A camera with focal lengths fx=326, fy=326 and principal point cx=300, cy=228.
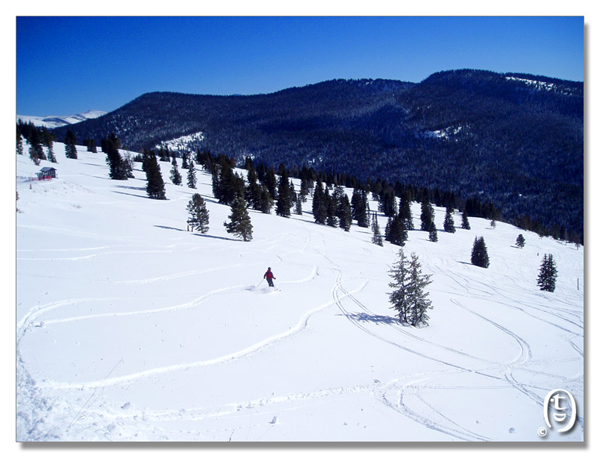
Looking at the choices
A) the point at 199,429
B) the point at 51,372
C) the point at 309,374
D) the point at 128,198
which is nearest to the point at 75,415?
the point at 51,372

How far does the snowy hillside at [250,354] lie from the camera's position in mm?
7207

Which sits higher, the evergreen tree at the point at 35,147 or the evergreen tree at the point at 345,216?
the evergreen tree at the point at 35,147

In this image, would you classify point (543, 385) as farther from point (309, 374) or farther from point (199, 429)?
point (199, 429)

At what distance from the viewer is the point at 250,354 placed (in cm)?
1005

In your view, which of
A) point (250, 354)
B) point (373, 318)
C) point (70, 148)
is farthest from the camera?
point (70, 148)

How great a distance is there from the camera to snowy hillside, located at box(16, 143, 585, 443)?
7207 mm

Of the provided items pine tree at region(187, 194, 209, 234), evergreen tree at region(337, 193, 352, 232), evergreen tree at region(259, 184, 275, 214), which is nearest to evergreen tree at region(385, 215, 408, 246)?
evergreen tree at region(337, 193, 352, 232)

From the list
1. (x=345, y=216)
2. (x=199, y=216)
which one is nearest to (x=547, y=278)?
(x=345, y=216)

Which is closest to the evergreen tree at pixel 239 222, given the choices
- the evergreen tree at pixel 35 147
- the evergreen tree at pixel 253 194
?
the evergreen tree at pixel 253 194

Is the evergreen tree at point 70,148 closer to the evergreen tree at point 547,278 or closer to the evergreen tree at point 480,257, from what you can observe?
the evergreen tree at point 480,257

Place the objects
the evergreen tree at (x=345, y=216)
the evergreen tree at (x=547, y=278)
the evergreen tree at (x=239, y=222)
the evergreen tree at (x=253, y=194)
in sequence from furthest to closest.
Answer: the evergreen tree at (x=345, y=216)
the evergreen tree at (x=253, y=194)
the evergreen tree at (x=547, y=278)
the evergreen tree at (x=239, y=222)

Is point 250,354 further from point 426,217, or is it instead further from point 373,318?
point 426,217

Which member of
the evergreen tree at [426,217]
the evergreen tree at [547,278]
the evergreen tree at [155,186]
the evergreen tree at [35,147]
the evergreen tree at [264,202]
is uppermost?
the evergreen tree at [35,147]

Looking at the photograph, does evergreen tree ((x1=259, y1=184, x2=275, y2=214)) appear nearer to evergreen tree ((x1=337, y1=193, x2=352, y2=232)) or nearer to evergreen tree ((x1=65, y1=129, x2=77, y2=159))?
evergreen tree ((x1=337, y1=193, x2=352, y2=232))
